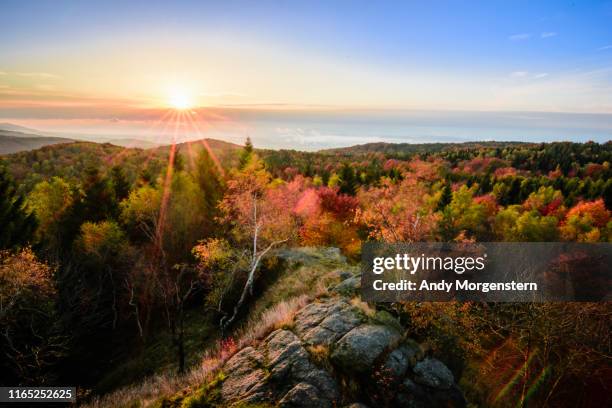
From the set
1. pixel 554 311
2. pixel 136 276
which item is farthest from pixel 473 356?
→ pixel 136 276

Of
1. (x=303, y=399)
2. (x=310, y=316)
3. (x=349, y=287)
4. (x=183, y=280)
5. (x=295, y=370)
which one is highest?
(x=349, y=287)

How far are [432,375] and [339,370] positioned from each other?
125 inches

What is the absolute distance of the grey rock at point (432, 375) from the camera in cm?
1088

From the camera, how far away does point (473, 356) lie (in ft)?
53.1

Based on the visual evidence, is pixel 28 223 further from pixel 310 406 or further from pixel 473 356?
pixel 473 356

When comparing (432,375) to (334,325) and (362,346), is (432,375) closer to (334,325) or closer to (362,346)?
(362,346)

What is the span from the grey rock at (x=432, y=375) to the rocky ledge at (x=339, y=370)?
3 centimetres

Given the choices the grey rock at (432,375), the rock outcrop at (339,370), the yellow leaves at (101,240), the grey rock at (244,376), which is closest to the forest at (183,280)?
the yellow leaves at (101,240)

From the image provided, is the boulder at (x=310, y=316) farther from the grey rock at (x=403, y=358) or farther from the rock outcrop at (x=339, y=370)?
the grey rock at (x=403, y=358)

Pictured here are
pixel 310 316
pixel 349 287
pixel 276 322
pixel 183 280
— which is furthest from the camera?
pixel 183 280

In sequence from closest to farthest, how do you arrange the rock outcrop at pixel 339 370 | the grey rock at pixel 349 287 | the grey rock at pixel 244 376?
the rock outcrop at pixel 339 370
the grey rock at pixel 244 376
the grey rock at pixel 349 287

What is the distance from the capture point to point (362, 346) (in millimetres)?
11195

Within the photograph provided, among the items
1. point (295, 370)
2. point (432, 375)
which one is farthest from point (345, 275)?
point (295, 370)

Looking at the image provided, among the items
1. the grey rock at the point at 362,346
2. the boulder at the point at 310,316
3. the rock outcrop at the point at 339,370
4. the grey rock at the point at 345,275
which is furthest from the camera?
the grey rock at the point at 345,275
